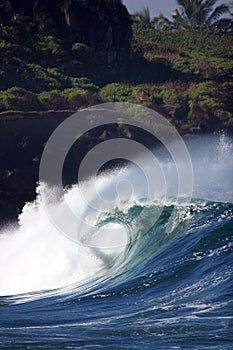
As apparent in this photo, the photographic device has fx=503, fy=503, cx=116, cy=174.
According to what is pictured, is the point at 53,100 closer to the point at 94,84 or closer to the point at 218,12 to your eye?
the point at 94,84

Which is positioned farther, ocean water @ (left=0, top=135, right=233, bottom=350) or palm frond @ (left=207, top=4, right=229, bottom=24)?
palm frond @ (left=207, top=4, right=229, bottom=24)

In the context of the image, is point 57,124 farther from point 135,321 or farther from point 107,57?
point 135,321

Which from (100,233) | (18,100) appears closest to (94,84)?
(18,100)

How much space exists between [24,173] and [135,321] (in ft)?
53.8

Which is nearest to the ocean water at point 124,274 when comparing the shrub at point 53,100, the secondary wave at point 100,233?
the secondary wave at point 100,233

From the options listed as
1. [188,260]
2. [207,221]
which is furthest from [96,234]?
[188,260]

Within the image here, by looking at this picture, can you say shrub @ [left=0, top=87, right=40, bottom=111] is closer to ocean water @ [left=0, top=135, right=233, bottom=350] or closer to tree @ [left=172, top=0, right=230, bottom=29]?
ocean water @ [left=0, top=135, right=233, bottom=350]

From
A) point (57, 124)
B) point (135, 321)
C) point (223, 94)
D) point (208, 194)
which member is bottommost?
point (135, 321)

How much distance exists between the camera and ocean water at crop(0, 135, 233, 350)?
629 centimetres

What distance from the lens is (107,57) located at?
33062 millimetres

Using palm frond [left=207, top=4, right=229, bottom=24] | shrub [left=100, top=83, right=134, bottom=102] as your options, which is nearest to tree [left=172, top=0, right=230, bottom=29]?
palm frond [left=207, top=4, right=229, bottom=24]

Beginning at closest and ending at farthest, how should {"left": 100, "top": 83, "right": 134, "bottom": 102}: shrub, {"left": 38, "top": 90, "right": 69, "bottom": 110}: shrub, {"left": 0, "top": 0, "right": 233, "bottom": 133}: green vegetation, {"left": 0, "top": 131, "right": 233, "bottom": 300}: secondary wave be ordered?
{"left": 0, "top": 131, "right": 233, "bottom": 300}: secondary wave → {"left": 38, "top": 90, "right": 69, "bottom": 110}: shrub → {"left": 0, "top": 0, "right": 233, "bottom": 133}: green vegetation → {"left": 100, "top": 83, "right": 134, "bottom": 102}: shrub

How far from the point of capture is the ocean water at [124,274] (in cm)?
629

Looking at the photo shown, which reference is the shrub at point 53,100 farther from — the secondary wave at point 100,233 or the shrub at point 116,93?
the secondary wave at point 100,233
